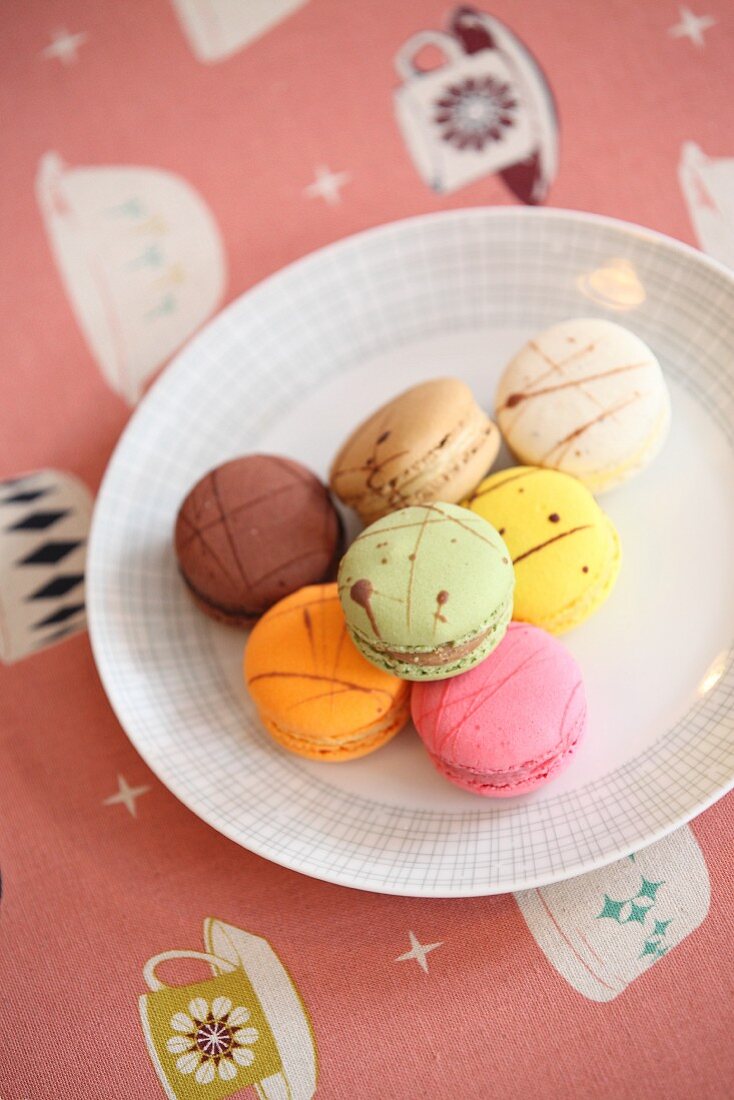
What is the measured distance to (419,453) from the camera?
0.91 meters

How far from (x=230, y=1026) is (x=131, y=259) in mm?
935

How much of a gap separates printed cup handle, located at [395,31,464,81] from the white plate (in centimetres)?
34

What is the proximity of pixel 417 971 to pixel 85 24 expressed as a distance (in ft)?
4.49

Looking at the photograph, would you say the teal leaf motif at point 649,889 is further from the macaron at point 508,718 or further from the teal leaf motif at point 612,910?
the macaron at point 508,718

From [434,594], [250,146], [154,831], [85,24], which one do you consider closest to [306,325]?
[250,146]

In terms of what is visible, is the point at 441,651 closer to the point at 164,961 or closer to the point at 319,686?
the point at 319,686

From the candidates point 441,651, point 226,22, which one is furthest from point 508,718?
point 226,22

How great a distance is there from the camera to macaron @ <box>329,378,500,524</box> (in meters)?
0.91

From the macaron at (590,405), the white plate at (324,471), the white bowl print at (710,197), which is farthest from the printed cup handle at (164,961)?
the white bowl print at (710,197)

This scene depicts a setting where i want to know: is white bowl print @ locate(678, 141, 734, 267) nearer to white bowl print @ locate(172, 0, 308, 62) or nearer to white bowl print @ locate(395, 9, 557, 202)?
white bowl print @ locate(395, 9, 557, 202)

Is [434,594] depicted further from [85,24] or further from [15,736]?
[85,24]

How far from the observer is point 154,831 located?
36.9 inches

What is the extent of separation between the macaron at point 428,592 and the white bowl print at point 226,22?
35.2 inches

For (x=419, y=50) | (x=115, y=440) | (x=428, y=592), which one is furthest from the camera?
(x=419, y=50)
